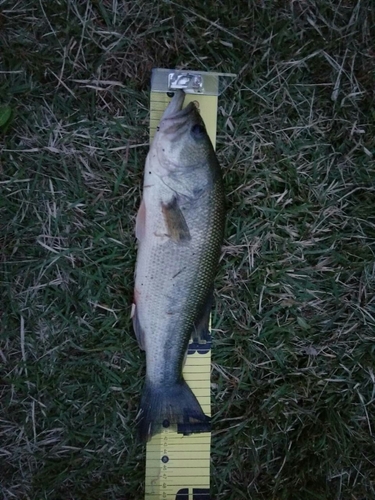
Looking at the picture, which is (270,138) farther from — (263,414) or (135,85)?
(263,414)

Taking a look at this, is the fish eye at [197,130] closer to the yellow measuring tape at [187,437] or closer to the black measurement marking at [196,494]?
the yellow measuring tape at [187,437]

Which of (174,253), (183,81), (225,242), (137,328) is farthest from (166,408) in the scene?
(183,81)

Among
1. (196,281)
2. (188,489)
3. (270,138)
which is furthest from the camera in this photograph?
(270,138)

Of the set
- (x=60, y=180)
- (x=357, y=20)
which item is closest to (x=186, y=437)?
(x=60, y=180)

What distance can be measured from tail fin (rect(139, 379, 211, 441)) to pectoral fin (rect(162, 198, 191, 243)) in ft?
2.65

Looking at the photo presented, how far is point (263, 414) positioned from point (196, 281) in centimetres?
96

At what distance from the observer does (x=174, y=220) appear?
2.38 m

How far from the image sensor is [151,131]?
2.70 meters

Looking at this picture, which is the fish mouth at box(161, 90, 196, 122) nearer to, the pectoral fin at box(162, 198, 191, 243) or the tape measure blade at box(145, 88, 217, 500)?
the tape measure blade at box(145, 88, 217, 500)

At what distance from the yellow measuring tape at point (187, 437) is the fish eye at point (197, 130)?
1.09ft

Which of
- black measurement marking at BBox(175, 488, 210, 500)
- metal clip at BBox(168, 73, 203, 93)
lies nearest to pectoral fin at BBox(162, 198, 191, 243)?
metal clip at BBox(168, 73, 203, 93)

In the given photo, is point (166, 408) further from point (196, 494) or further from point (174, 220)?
point (174, 220)

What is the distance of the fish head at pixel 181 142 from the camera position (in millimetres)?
2383

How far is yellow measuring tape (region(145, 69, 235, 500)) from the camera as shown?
8.67 ft
